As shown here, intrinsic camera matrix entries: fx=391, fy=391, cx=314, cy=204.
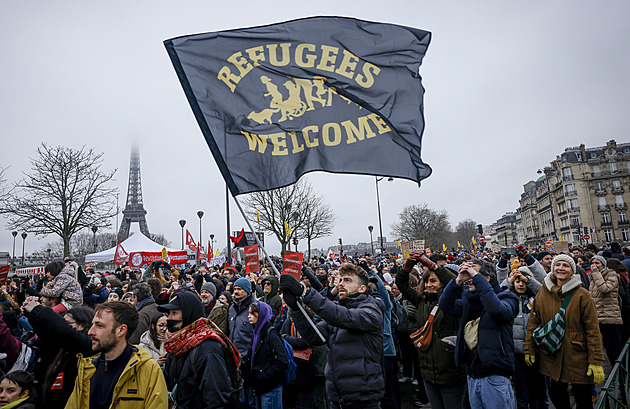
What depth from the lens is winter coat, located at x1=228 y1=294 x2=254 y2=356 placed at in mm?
5391

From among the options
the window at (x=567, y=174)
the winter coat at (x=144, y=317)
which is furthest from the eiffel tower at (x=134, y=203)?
the window at (x=567, y=174)

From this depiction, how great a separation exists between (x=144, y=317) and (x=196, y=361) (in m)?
2.88

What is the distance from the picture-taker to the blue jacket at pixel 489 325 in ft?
13.2

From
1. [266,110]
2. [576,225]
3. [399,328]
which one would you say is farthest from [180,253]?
[576,225]

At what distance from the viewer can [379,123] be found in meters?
4.91

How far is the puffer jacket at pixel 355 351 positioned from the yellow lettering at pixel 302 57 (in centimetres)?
282

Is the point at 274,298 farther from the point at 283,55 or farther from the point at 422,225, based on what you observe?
the point at 422,225

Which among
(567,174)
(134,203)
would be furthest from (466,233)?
(134,203)

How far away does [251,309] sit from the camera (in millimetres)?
5277

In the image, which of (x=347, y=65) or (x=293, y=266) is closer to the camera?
(x=293, y=266)

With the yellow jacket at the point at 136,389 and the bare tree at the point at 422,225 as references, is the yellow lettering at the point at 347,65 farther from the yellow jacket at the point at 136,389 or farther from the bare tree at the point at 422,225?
the bare tree at the point at 422,225

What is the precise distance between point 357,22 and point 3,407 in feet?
17.7

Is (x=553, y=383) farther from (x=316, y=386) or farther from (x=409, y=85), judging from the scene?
(x=409, y=85)

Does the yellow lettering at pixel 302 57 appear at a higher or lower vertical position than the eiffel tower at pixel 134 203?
lower
